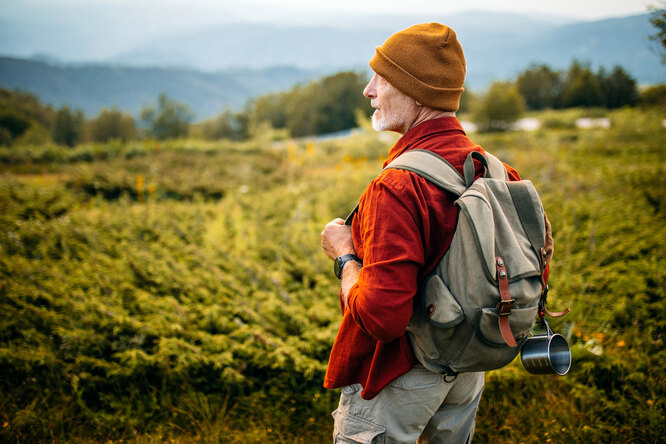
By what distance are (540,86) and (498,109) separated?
15932 mm

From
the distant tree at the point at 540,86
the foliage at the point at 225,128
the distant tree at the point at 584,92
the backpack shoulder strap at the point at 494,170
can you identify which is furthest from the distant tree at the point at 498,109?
the foliage at the point at 225,128

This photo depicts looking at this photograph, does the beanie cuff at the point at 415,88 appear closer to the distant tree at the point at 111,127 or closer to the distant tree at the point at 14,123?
the distant tree at the point at 111,127

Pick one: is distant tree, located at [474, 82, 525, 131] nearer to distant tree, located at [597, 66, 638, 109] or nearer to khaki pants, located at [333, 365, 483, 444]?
distant tree, located at [597, 66, 638, 109]

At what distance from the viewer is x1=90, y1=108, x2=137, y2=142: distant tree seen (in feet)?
89.9

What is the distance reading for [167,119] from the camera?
118 feet

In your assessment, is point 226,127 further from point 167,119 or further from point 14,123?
point 14,123

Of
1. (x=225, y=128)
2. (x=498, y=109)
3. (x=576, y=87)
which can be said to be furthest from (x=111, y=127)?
(x=576, y=87)

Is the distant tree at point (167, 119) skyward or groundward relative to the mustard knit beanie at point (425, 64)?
skyward

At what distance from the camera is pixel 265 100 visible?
43.2 m

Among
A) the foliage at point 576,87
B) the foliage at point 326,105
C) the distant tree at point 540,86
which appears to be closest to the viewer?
the foliage at point 576,87

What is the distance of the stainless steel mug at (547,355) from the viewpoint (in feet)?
4.35

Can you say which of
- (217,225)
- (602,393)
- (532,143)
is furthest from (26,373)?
(532,143)

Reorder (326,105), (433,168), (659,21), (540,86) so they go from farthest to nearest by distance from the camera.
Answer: (326,105) → (540,86) → (659,21) → (433,168)

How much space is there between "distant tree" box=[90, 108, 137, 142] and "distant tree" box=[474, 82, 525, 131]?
2420 centimetres
